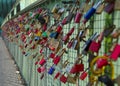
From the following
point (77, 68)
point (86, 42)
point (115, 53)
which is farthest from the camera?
point (77, 68)

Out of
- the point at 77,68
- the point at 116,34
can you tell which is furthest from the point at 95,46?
the point at 77,68

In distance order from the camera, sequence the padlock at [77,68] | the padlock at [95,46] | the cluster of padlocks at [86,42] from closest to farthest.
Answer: the cluster of padlocks at [86,42], the padlock at [95,46], the padlock at [77,68]

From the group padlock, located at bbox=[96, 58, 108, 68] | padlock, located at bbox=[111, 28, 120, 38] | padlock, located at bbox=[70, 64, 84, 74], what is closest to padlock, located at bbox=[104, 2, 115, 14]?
padlock, located at bbox=[111, 28, 120, 38]

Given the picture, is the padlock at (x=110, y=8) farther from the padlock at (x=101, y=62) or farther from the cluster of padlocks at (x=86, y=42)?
the padlock at (x=101, y=62)

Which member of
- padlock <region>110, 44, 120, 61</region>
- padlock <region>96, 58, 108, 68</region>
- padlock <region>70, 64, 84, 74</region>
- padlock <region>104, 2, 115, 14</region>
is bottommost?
padlock <region>70, 64, 84, 74</region>

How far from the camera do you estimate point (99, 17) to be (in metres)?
2.24

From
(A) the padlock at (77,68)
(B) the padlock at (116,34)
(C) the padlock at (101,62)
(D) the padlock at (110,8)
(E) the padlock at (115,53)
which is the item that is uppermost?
(D) the padlock at (110,8)

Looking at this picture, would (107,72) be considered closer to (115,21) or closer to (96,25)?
(115,21)

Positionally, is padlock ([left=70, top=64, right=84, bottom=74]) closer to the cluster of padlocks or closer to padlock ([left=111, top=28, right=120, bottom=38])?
the cluster of padlocks

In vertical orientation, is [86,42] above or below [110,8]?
below

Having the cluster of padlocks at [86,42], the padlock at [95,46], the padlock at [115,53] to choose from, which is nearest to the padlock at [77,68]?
the cluster of padlocks at [86,42]

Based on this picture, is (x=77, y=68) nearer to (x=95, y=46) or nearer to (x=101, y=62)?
(x=95, y=46)

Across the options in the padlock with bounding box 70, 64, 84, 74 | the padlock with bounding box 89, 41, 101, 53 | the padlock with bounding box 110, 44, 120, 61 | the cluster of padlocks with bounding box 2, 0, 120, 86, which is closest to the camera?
the padlock with bounding box 110, 44, 120, 61

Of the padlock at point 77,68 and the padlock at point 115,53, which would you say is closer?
the padlock at point 115,53
